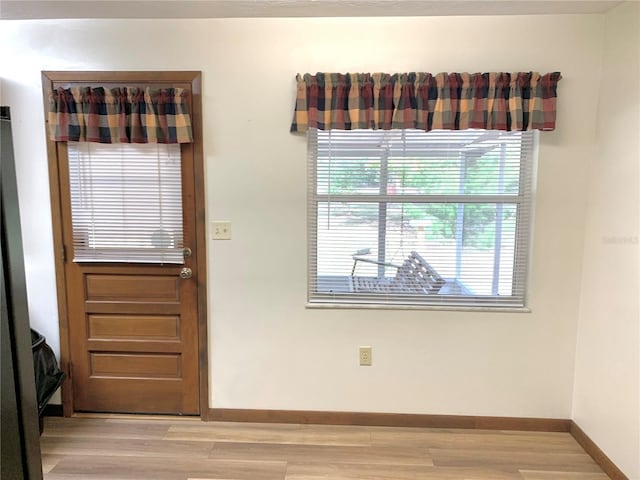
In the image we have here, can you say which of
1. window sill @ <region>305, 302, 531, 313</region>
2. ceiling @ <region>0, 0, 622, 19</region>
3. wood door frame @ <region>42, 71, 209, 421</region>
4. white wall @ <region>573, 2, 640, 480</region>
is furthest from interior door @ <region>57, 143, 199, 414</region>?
white wall @ <region>573, 2, 640, 480</region>

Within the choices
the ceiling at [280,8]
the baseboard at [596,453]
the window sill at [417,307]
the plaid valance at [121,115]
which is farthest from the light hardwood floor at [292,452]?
the ceiling at [280,8]

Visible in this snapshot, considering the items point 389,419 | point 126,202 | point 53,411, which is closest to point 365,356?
point 389,419

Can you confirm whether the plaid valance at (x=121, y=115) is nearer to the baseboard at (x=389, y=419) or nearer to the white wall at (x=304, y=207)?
the white wall at (x=304, y=207)

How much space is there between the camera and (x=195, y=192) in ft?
7.38

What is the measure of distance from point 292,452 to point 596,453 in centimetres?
165

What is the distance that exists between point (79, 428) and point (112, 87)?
2042 mm

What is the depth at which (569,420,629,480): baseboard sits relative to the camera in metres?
1.92

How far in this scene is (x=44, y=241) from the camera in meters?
2.32

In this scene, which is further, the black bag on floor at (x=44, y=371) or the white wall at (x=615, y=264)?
the black bag on floor at (x=44, y=371)

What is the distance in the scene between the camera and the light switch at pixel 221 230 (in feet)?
7.46

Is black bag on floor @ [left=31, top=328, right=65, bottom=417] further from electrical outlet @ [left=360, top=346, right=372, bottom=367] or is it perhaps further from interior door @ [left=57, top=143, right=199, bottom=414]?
electrical outlet @ [left=360, top=346, right=372, bottom=367]

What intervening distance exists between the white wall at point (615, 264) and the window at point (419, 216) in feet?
1.10

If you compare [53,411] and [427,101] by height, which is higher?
[427,101]

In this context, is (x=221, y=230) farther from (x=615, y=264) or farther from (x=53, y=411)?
(x=615, y=264)
